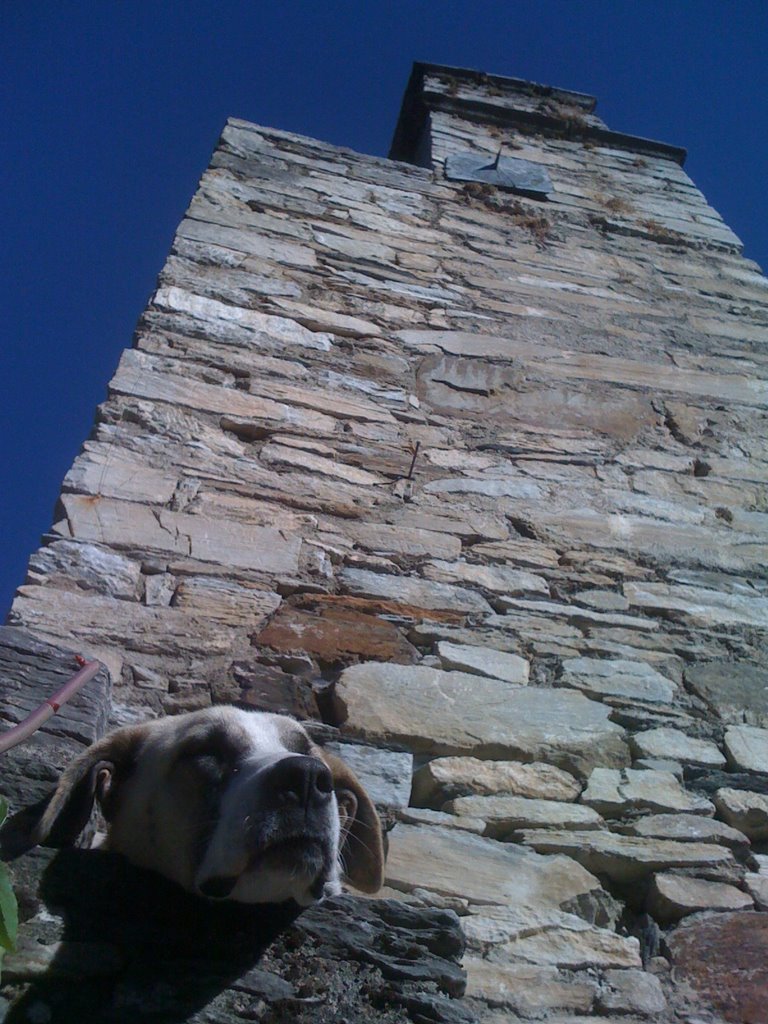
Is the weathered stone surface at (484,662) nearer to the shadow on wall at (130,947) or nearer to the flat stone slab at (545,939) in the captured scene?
the flat stone slab at (545,939)

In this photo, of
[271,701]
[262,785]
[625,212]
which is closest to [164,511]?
[271,701]

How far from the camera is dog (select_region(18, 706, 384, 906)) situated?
162cm

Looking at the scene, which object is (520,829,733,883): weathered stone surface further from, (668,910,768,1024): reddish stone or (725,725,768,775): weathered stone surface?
(725,725,768,775): weathered stone surface

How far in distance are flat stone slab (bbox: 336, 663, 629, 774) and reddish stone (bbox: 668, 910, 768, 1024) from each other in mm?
484

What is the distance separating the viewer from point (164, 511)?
283 centimetres

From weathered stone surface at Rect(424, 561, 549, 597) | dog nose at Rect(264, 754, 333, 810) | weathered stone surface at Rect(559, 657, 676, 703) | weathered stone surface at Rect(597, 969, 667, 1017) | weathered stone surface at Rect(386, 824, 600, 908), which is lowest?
weathered stone surface at Rect(597, 969, 667, 1017)

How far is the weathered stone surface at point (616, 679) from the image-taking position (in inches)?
105

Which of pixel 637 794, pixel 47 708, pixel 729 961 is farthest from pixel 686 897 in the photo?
pixel 47 708

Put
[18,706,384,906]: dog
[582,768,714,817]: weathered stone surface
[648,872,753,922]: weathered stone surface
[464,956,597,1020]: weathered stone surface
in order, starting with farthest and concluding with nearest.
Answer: [582,768,714,817]: weathered stone surface, [648,872,753,922]: weathered stone surface, [464,956,597,1020]: weathered stone surface, [18,706,384,906]: dog

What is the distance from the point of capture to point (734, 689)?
8.98 ft

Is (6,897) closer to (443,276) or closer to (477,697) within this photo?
(477,697)

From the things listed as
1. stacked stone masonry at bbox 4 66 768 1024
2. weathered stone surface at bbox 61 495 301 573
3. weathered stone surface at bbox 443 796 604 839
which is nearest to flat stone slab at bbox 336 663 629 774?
stacked stone masonry at bbox 4 66 768 1024

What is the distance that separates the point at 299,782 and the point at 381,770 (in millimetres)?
664

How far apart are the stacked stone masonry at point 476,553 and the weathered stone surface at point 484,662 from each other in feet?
0.05
